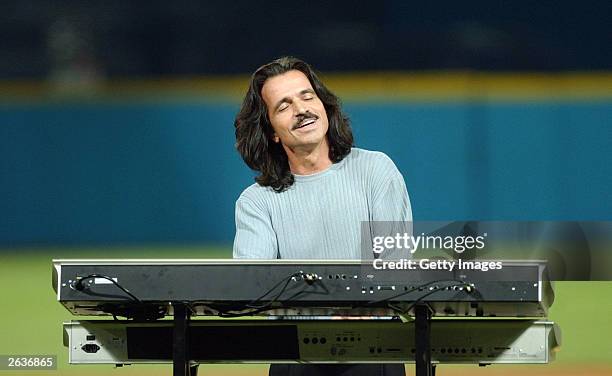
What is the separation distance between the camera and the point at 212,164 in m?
4.95

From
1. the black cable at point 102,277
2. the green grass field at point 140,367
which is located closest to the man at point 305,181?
the black cable at point 102,277

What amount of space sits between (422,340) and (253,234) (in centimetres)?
58

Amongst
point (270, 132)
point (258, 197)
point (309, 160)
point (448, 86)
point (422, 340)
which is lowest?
point (422, 340)

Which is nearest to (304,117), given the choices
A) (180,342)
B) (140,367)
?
(180,342)

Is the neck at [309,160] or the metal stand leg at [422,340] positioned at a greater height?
the neck at [309,160]

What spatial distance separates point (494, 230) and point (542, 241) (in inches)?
8.7

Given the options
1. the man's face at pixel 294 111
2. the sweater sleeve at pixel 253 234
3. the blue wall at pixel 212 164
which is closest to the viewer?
the sweater sleeve at pixel 253 234

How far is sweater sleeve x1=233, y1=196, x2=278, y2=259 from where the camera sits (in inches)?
135

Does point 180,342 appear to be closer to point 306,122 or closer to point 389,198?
point 389,198

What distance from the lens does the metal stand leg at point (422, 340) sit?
3.11m

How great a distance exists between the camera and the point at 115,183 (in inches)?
195

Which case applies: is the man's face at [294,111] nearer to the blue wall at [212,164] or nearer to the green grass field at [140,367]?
the blue wall at [212,164]

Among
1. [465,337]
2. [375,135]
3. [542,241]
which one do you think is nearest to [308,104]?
[465,337]

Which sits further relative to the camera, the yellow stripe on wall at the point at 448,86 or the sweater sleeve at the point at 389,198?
the yellow stripe on wall at the point at 448,86
